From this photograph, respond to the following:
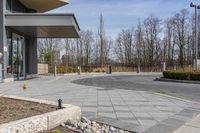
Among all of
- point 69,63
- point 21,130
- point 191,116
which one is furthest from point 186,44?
point 21,130

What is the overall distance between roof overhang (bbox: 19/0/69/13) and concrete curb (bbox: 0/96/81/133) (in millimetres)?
22967

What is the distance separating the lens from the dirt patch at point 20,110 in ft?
24.3

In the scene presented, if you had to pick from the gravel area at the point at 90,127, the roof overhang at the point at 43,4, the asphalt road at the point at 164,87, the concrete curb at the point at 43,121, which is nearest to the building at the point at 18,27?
the roof overhang at the point at 43,4

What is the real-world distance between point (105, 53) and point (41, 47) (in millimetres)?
12603

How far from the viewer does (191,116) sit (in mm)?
10562

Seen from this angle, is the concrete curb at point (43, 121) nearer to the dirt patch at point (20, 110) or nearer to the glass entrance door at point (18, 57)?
the dirt patch at point (20, 110)

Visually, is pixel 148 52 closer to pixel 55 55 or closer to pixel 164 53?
pixel 164 53

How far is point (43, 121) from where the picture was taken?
7.18m

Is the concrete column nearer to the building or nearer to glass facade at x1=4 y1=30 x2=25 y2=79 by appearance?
the building

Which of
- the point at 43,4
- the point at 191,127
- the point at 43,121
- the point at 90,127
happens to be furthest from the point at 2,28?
the point at 43,121

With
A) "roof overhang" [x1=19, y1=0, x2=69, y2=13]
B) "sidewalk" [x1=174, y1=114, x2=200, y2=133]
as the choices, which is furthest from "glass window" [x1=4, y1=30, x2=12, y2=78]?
"sidewalk" [x1=174, y1=114, x2=200, y2=133]

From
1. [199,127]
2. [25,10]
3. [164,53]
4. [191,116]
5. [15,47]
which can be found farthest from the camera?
[164,53]

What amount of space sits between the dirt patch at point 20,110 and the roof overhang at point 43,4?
72.8 feet

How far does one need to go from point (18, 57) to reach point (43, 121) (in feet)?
74.4
